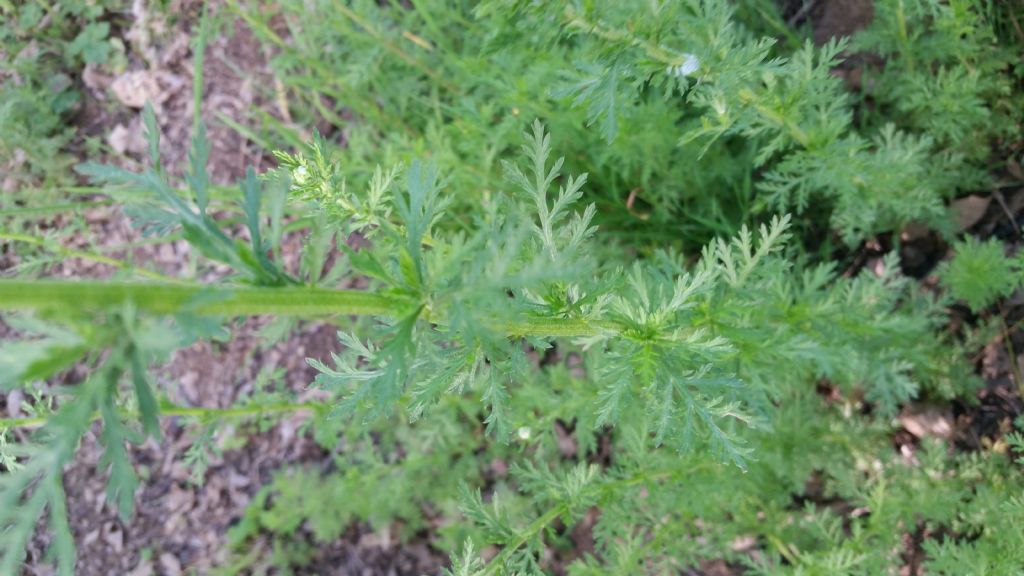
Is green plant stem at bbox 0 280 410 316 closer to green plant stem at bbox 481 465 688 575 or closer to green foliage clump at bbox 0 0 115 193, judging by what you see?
green plant stem at bbox 481 465 688 575

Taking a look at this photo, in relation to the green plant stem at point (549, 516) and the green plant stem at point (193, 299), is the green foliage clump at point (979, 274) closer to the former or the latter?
the green plant stem at point (549, 516)

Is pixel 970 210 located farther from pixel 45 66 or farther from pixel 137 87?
pixel 45 66

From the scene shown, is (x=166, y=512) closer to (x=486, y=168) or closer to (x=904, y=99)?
(x=486, y=168)

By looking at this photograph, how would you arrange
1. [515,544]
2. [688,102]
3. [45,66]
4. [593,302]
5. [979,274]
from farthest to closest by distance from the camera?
1. [45,66]
2. [688,102]
3. [979,274]
4. [515,544]
5. [593,302]

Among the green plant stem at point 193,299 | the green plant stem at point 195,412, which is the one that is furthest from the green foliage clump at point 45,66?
the green plant stem at point 193,299

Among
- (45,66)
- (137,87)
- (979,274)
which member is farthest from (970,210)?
(45,66)

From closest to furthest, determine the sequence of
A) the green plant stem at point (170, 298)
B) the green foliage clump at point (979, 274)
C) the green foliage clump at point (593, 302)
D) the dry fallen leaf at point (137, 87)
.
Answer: the green plant stem at point (170, 298)
the green foliage clump at point (593, 302)
the green foliage clump at point (979, 274)
the dry fallen leaf at point (137, 87)

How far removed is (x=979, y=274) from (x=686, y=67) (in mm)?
1554

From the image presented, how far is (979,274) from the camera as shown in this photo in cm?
275

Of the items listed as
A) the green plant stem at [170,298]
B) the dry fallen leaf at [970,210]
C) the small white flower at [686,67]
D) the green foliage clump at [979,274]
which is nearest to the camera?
the green plant stem at [170,298]

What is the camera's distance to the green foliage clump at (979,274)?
2723 mm

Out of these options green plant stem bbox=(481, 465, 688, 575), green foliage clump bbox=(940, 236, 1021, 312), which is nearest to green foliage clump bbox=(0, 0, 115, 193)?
green plant stem bbox=(481, 465, 688, 575)

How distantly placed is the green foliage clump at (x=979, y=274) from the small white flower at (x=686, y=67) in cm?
149

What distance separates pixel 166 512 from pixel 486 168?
9.10ft
